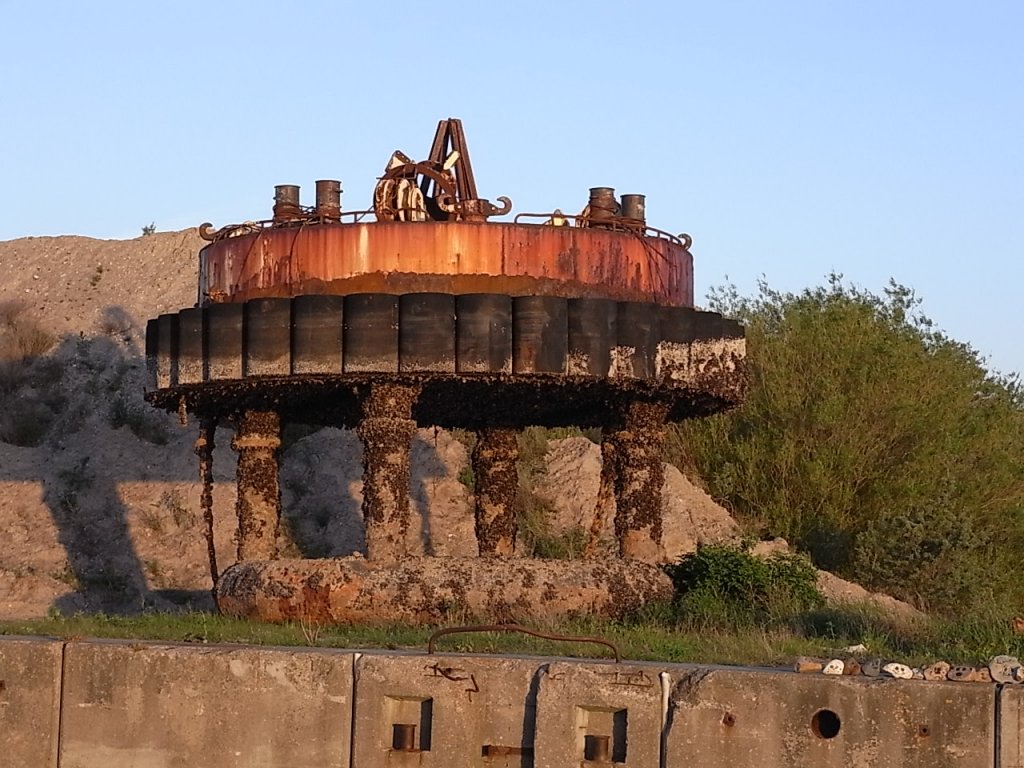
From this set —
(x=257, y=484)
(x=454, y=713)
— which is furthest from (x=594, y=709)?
(x=257, y=484)

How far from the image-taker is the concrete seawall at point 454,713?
14.1m

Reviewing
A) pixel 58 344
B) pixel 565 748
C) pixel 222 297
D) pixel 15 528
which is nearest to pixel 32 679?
pixel 565 748

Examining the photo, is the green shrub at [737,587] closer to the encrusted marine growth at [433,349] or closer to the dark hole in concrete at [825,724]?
the encrusted marine growth at [433,349]

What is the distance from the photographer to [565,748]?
49.6ft

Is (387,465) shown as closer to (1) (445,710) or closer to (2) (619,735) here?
(1) (445,710)

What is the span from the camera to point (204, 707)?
637 inches

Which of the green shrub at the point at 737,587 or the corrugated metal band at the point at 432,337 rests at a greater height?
the corrugated metal band at the point at 432,337

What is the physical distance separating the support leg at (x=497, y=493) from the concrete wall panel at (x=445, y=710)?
599 inches

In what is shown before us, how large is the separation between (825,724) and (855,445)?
99.1 ft

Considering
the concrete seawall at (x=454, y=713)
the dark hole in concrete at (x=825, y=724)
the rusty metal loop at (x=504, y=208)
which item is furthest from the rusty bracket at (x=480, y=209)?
the dark hole in concrete at (x=825, y=724)

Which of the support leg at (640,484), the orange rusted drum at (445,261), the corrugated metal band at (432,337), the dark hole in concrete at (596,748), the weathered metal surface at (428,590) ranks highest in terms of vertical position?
the orange rusted drum at (445,261)

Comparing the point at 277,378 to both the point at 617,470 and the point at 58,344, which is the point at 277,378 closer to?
the point at 617,470

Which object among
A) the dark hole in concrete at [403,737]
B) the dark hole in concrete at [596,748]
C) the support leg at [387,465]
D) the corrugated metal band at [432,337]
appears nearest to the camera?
the dark hole in concrete at [596,748]

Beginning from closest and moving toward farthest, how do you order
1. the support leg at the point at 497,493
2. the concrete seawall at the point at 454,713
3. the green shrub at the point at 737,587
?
the concrete seawall at the point at 454,713
the green shrub at the point at 737,587
the support leg at the point at 497,493
